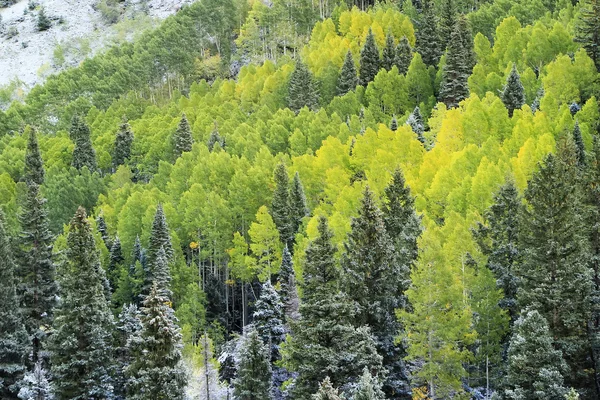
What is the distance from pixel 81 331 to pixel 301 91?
63479mm

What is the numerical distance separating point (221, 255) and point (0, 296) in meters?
23.7

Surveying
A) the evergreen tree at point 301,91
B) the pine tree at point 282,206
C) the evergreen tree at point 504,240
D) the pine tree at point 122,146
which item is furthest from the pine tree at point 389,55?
the evergreen tree at point 504,240

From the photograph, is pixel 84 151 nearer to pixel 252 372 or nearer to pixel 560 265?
pixel 252 372

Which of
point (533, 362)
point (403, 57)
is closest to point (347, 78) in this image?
point (403, 57)

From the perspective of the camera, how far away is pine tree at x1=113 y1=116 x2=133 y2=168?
102 m

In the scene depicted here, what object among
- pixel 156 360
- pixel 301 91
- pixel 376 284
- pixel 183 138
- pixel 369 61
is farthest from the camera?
A: pixel 369 61

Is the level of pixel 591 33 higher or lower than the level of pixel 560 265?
higher

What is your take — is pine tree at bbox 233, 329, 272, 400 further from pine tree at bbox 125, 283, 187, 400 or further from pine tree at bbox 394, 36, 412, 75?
pine tree at bbox 394, 36, 412, 75

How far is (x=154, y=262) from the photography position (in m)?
58.3

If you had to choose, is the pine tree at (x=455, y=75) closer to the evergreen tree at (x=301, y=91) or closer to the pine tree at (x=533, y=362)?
the evergreen tree at (x=301, y=91)

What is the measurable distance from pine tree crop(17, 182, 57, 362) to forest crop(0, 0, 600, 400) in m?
0.16

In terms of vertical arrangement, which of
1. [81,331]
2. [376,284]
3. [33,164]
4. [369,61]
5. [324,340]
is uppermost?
[369,61]

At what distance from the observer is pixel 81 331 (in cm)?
4166

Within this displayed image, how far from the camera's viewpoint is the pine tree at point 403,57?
99.9 m
